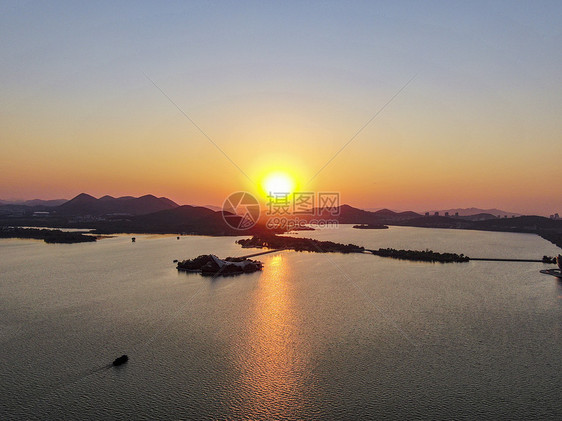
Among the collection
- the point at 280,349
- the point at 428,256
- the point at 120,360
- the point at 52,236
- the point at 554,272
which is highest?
the point at 428,256

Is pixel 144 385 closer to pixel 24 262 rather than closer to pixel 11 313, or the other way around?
pixel 11 313

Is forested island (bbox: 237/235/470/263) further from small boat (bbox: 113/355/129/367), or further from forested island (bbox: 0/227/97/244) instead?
small boat (bbox: 113/355/129/367)

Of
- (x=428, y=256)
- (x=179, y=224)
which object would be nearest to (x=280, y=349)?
(x=428, y=256)

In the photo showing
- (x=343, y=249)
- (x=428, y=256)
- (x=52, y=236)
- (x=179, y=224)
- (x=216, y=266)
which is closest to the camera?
(x=216, y=266)

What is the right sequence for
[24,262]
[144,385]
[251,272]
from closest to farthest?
[144,385], [251,272], [24,262]

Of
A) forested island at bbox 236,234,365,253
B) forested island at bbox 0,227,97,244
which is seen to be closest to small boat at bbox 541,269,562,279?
forested island at bbox 236,234,365,253

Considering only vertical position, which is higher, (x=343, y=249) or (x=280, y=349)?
(x=343, y=249)

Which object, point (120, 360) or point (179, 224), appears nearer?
point (120, 360)

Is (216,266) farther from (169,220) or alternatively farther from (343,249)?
(169,220)

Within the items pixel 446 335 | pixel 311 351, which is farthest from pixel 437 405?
pixel 446 335
